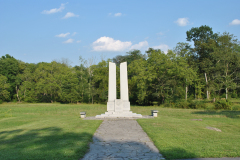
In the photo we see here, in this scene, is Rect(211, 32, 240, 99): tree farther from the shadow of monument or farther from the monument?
the shadow of monument

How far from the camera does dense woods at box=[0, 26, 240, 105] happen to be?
31797mm

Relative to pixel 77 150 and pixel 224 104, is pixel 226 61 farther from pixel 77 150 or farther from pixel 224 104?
pixel 77 150

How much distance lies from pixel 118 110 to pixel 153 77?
17.5 m

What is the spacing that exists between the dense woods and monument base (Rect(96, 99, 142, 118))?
1658 cm

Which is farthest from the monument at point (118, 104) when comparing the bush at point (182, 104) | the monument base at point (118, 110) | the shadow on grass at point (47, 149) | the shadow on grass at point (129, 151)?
the bush at point (182, 104)

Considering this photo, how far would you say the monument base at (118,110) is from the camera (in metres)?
14.4

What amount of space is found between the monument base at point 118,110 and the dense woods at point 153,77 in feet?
54.4

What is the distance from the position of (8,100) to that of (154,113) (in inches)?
1746

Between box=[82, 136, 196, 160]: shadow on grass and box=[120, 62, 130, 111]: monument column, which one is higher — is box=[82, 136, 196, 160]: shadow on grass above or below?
below

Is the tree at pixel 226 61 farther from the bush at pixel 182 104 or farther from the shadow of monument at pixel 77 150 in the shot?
the shadow of monument at pixel 77 150

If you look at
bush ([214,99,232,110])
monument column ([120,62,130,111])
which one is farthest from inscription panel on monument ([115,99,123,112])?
bush ([214,99,232,110])

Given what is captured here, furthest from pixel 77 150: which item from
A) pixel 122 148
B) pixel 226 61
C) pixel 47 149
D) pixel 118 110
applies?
pixel 226 61

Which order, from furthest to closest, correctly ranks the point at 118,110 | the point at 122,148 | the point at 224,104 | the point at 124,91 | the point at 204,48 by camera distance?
1. the point at 204,48
2. the point at 224,104
3. the point at 124,91
4. the point at 118,110
5. the point at 122,148

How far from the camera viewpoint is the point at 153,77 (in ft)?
102
